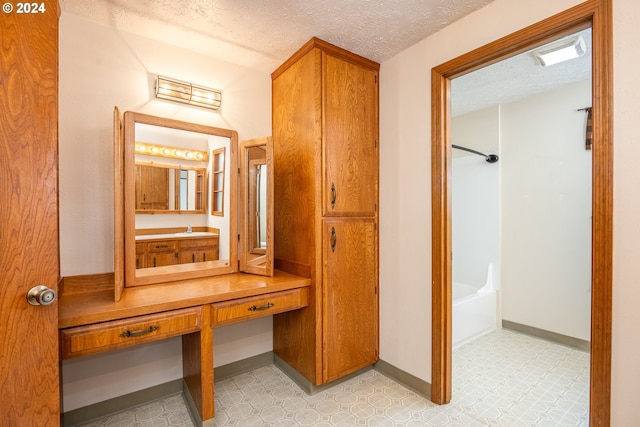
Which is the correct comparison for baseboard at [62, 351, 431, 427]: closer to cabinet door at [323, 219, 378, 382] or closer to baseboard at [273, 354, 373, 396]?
baseboard at [273, 354, 373, 396]

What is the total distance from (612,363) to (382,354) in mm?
1351

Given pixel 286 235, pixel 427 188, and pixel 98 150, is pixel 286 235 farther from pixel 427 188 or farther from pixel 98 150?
pixel 98 150

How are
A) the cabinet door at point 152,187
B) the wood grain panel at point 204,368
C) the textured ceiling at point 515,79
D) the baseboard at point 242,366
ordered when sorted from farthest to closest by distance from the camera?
the textured ceiling at point 515,79
the baseboard at point 242,366
the cabinet door at point 152,187
the wood grain panel at point 204,368

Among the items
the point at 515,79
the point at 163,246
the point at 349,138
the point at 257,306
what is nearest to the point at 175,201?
the point at 163,246

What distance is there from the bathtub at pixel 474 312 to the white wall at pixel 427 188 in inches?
32.7

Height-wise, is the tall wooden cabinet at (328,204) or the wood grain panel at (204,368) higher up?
the tall wooden cabinet at (328,204)

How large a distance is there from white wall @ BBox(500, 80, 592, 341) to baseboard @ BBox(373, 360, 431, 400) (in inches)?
66.9

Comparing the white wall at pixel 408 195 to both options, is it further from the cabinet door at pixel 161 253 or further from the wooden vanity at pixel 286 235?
the cabinet door at pixel 161 253

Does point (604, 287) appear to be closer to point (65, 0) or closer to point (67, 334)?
point (67, 334)

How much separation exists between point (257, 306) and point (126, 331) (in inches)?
26.6

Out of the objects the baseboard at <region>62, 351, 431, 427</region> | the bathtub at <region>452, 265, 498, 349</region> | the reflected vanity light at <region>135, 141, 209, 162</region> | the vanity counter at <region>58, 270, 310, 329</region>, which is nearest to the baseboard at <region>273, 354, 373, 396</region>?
the baseboard at <region>62, 351, 431, 427</region>

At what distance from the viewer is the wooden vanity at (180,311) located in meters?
1.36

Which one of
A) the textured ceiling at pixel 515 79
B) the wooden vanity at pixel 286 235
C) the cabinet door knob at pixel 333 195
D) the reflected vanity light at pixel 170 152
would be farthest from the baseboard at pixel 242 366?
the textured ceiling at pixel 515 79

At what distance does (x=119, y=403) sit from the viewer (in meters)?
1.84
